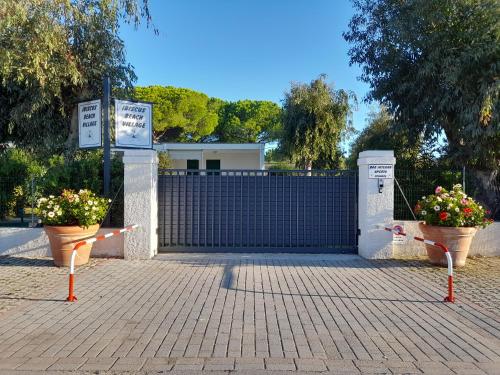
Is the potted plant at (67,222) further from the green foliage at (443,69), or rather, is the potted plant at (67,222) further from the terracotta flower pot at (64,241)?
the green foliage at (443,69)

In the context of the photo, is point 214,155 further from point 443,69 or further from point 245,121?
point 443,69

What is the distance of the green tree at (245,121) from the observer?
52.2m

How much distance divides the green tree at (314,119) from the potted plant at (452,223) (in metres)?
14.5

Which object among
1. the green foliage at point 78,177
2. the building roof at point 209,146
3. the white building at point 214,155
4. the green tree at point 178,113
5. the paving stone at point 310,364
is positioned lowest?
the paving stone at point 310,364

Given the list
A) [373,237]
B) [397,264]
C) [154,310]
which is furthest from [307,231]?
[154,310]

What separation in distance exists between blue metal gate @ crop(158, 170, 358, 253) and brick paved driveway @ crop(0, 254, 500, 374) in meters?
2.04

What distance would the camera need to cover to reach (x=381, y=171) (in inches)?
369

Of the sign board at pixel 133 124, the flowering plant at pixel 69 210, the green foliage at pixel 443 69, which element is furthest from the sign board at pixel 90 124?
the green foliage at pixel 443 69

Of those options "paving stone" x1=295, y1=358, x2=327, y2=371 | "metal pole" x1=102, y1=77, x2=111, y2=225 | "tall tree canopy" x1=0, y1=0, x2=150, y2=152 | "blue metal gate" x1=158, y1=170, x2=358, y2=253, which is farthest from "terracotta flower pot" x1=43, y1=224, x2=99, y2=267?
"paving stone" x1=295, y1=358, x2=327, y2=371

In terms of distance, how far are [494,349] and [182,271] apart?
17.0 ft

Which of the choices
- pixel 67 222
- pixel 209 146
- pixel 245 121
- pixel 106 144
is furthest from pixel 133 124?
pixel 245 121

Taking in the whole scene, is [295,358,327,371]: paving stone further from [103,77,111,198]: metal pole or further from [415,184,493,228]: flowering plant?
[103,77,111,198]: metal pole

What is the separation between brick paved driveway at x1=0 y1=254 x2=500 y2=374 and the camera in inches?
163

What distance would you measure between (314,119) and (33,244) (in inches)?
648
